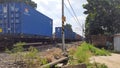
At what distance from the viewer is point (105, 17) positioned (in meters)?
49.4

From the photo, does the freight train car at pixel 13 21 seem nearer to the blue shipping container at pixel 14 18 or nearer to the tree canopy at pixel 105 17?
the blue shipping container at pixel 14 18

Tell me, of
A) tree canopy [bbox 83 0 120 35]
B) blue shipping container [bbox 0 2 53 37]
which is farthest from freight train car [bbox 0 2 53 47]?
tree canopy [bbox 83 0 120 35]

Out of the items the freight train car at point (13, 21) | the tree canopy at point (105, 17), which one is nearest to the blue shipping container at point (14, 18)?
the freight train car at point (13, 21)

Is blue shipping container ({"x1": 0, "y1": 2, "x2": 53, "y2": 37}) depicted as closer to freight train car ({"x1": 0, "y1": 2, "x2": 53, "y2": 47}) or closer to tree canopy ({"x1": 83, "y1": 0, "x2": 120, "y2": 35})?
freight train car ({"x1": 0, "y1": 2, "x2": 53, "y2": 47})

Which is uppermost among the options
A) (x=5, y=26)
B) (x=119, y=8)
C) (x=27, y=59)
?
(x=119, y=8)

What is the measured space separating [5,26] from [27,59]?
11956mm

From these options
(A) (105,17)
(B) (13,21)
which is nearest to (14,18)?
(B) (13,21)

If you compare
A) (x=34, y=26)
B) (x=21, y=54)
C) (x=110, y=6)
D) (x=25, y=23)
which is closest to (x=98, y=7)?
(x=110, y=6)

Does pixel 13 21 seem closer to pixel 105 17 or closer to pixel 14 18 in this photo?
pixel 14 18

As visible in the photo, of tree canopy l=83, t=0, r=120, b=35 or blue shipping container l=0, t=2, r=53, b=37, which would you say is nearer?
blue shipping container l=0, t=2, r=53, b=37

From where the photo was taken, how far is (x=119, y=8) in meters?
49.5

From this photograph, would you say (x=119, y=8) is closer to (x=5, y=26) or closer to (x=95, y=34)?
(x=95, y=34)

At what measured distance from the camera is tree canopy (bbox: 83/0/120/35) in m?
49.5

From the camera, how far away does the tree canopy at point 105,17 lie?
162 ft
